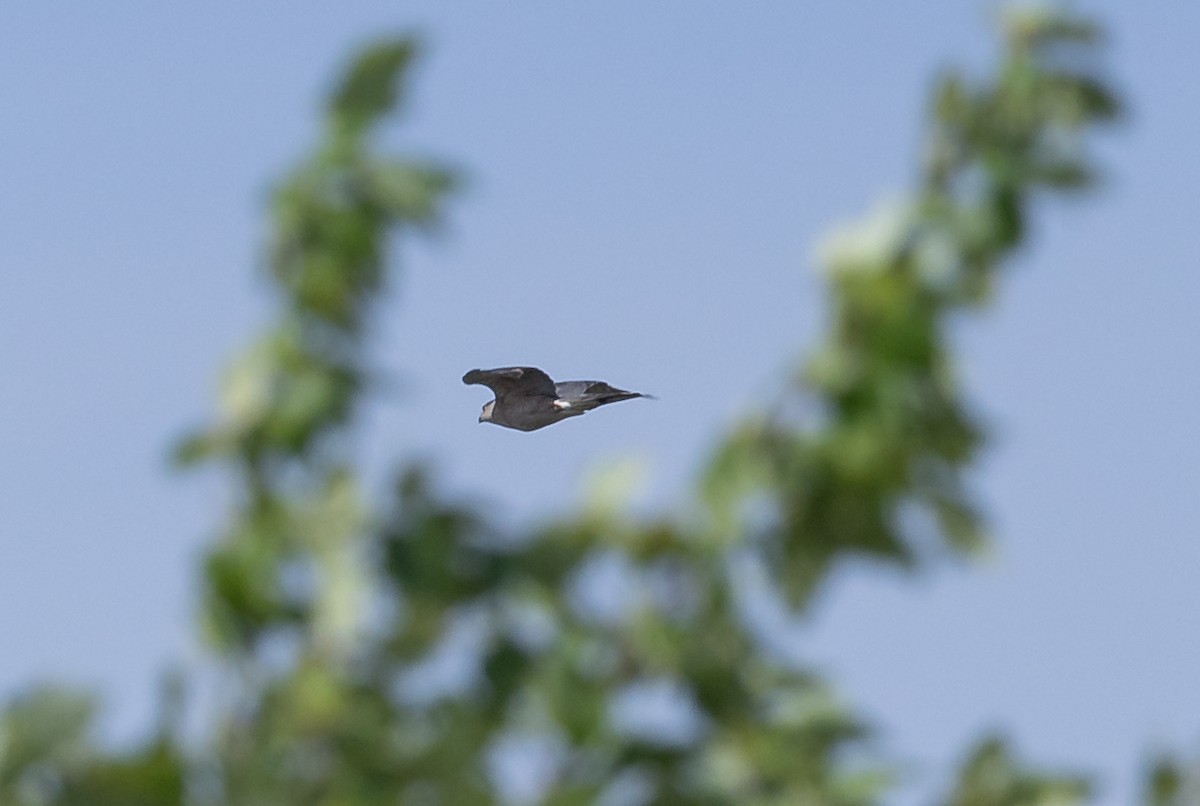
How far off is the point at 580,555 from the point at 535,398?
9.28m

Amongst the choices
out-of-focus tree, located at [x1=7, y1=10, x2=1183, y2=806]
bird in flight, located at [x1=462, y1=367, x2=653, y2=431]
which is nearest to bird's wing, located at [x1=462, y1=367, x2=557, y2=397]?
bird in flight, located at [x1=462, y1=367, x2=653, y2=431]

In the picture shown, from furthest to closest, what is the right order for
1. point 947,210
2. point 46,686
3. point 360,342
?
point 360,342
point 947,210
point 46,686

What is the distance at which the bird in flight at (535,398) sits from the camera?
1177 cm

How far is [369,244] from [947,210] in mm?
1350

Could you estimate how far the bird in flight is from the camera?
11.8 meters

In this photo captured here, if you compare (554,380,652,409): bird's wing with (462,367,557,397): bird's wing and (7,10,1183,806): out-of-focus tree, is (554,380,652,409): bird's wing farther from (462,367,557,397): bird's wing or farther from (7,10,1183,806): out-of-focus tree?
(7,10,1183,806): out-of-focus tree

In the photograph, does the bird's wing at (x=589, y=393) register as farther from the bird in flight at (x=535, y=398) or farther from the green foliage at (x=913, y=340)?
the green foliage at (x=913, y=340)

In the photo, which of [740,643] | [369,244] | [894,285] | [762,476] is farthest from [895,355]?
[369,244]

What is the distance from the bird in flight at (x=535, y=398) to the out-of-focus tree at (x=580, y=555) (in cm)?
767

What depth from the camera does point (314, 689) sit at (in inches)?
130

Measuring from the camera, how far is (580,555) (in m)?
3.48

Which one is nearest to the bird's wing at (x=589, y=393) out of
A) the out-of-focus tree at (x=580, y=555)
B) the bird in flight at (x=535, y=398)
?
the bird in flight at (x=535, y=398)

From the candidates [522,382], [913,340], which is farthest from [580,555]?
[522,382]

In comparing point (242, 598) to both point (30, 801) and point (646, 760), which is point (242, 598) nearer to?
point (30, 801)
